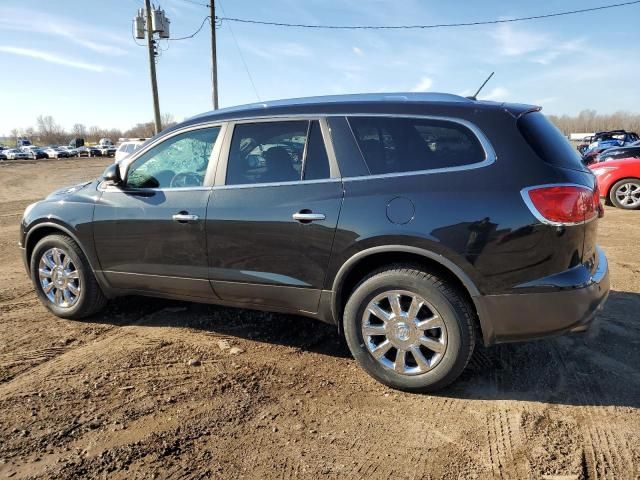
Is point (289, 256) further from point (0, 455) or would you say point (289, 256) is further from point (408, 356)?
point (0, 455)

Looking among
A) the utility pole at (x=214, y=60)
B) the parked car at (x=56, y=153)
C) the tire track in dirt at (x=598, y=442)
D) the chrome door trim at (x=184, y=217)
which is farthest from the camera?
the parked car at (x=56, y=153)

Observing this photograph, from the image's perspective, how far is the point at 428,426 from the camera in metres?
2.82

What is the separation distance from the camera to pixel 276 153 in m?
3.53

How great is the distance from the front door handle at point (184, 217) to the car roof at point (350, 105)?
764 millimetres

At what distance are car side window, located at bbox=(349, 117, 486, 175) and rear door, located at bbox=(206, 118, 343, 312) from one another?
0.26 meters

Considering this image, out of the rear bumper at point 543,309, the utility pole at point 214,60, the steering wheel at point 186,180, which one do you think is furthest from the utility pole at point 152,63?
the rear bumper at point 543,309

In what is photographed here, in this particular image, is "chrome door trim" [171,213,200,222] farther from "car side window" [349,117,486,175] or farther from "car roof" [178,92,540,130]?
"car side window" [349,117,486,175]

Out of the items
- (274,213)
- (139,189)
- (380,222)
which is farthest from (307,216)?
(139,189)

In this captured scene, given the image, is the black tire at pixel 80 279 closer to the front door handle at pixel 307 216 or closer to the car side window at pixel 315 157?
the front door handle at pixel 307 216

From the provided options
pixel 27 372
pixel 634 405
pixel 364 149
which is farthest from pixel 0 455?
pixel 634 405

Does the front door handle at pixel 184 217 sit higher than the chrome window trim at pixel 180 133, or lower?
lower

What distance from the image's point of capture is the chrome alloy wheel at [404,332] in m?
3.04

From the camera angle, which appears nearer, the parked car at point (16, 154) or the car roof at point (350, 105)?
the car roof at point (350, 105)

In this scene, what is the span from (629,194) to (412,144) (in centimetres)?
977
